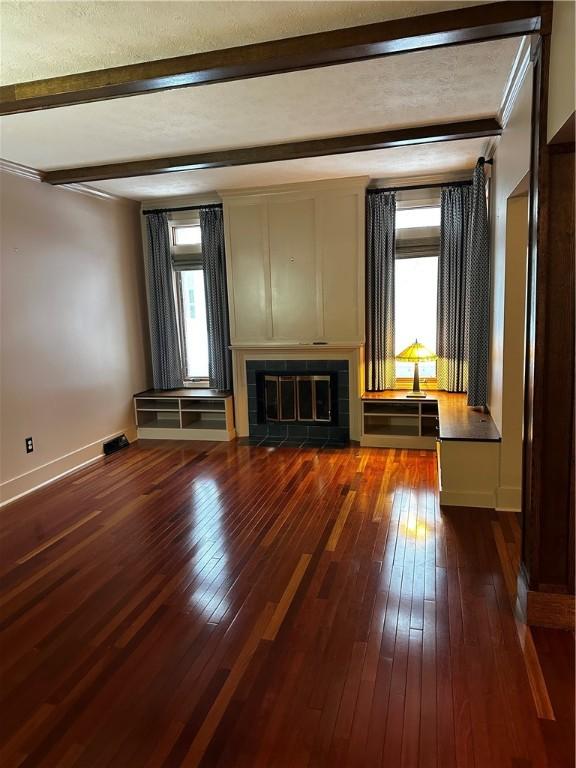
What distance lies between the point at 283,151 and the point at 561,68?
2345 mm

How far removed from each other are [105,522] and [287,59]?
3039mm

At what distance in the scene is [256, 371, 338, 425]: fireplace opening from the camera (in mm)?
5297

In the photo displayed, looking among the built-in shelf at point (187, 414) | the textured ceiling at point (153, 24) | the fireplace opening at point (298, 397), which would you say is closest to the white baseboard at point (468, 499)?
the fireplace opening at point (298, 397)

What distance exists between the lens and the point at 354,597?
2.50 metres

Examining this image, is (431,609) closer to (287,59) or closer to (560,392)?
(560,392)

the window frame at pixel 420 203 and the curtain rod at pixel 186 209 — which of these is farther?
the curtain rod at pixel 186 209

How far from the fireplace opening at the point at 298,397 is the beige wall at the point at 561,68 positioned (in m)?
3.50

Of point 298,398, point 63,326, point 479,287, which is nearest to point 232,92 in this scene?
point 479,287

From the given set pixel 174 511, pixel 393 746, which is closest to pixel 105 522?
pixel 174 511

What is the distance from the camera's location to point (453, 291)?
16.6ft

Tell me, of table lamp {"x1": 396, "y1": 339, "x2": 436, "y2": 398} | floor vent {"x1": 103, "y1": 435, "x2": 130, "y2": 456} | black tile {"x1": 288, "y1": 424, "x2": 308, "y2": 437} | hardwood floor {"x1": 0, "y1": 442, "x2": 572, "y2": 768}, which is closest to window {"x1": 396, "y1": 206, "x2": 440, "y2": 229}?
table lamp {"x1": 396, "y1": 339, "x2": 436, "y2": 398}

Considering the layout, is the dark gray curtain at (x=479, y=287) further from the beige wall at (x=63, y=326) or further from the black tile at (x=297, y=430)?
the beige wall at (x=63, y=326)

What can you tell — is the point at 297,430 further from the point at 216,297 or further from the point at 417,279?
the point at 417,279

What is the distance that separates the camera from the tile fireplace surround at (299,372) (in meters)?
5.18
